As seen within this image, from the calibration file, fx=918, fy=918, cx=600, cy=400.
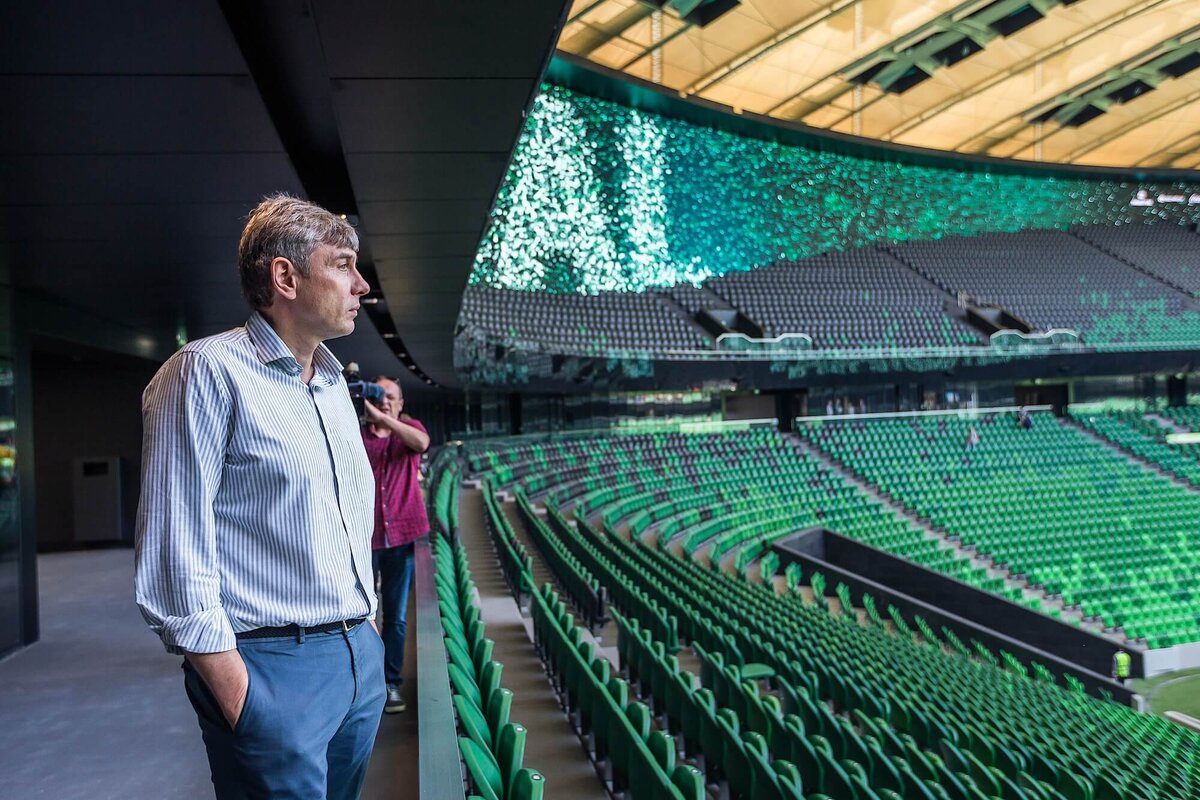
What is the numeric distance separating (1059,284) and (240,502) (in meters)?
37.4

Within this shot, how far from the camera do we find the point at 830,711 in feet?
18.9

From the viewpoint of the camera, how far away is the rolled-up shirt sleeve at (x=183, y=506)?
1.35m

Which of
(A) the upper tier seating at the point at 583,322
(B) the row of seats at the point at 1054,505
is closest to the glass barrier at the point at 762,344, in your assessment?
(A) the upper tier seating at the point at 583,322

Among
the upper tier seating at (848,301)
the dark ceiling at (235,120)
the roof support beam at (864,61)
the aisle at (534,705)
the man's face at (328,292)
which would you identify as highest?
the roof support beam at (864,61)

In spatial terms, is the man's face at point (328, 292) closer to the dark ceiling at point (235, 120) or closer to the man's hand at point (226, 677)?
the man's hand at point (226, 677)

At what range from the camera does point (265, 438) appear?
4.89 ft

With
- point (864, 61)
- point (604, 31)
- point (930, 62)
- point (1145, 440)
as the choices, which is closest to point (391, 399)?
point (604, 31)

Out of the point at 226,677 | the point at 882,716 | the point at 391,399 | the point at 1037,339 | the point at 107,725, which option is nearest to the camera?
the point at 226,677

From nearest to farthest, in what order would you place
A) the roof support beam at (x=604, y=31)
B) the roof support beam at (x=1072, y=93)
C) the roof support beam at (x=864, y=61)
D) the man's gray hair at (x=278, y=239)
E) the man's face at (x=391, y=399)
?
the man's gray hair at (x=278, y=239)
the man's face at (x=391, y=399)
the roof support beam at (x=604, y=31)
the roof support beam at (x=864, y=61)
the roof support beam at (x=1072, y=93)

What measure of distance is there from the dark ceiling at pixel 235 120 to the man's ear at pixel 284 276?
1.05m

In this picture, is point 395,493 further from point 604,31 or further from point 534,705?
point 604,31

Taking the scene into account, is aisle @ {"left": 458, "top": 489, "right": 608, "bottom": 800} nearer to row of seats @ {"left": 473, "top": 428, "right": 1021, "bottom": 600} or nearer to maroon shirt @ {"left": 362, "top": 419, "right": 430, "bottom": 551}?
maroon shirt @ {"left": 362, "top": 419, "right": 430, "bottom": 551}

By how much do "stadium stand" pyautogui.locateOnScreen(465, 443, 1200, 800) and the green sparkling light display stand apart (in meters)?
7.81

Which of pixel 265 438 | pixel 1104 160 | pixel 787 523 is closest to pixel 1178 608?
pixel 787 523
